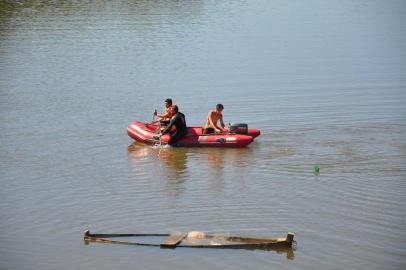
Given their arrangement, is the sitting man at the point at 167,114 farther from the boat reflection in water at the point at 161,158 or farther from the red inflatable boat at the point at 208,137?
the boat reflection in water at the point at 161,158

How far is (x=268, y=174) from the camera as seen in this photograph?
18.2 m

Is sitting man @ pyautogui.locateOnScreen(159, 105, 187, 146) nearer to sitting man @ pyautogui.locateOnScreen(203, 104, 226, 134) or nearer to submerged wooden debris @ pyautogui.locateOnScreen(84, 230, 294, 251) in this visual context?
sitting man @ pyautogui.locateOnScreen(203, 104, 226, 134)

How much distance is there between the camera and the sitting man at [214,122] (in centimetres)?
2073

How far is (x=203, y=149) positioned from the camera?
20578mm

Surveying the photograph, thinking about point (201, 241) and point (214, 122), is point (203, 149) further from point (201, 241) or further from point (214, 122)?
point (201, 241)

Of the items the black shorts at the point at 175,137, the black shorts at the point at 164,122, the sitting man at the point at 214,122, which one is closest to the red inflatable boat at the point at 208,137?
the black shorts at the point at 175,137

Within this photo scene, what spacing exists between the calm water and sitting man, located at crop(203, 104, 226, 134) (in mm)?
660

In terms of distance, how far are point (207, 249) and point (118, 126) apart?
9.93 m

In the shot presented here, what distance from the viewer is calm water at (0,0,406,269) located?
47.2ft

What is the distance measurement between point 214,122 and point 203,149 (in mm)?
852

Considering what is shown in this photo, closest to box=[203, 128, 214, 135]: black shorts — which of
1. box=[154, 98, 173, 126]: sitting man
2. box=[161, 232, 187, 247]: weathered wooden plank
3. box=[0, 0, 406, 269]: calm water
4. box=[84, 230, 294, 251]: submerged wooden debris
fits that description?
box=[0, 0, 406, 269]: calm water

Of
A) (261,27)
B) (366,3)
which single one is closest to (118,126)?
(261,27)

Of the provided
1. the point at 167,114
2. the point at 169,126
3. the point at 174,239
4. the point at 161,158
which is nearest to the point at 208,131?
the point at 169,126

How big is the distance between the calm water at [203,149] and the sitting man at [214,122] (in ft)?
2.17
